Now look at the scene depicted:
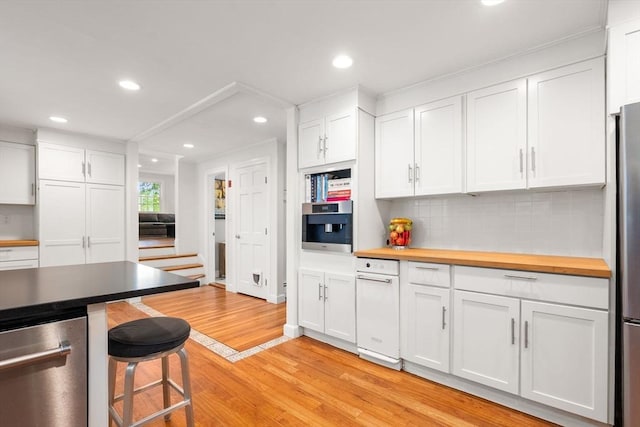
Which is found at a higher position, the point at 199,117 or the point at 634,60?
the point at 199,117

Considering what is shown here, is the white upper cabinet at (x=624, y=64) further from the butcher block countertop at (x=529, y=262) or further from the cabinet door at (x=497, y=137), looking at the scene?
the butcher block countertop at (x=529, y=262)

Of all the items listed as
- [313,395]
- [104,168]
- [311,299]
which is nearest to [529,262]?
[313,395]

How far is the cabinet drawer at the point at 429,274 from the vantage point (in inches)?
88.4

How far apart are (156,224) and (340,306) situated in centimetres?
773

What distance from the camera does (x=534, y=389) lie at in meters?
1.89

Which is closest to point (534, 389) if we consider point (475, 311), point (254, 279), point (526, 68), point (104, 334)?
point (475, 311)

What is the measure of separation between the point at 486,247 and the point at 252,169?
3.54m

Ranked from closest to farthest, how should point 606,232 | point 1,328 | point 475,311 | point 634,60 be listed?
point 1,328
point 634,60
point 606,232
point 475,311

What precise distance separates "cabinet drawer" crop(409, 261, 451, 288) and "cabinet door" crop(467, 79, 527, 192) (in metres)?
0.68

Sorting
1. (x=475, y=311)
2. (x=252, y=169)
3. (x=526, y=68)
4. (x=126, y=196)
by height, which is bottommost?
(x=475, y=311)

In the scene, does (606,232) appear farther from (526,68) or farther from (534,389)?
(526,68)

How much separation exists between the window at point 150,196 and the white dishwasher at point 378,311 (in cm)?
903

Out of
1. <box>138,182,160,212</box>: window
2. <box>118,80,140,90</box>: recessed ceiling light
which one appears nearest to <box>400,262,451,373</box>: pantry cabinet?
<box>118,80,140,90</box>: recessed ceiling light

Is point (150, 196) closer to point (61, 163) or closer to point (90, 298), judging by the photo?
point (61, 163)
